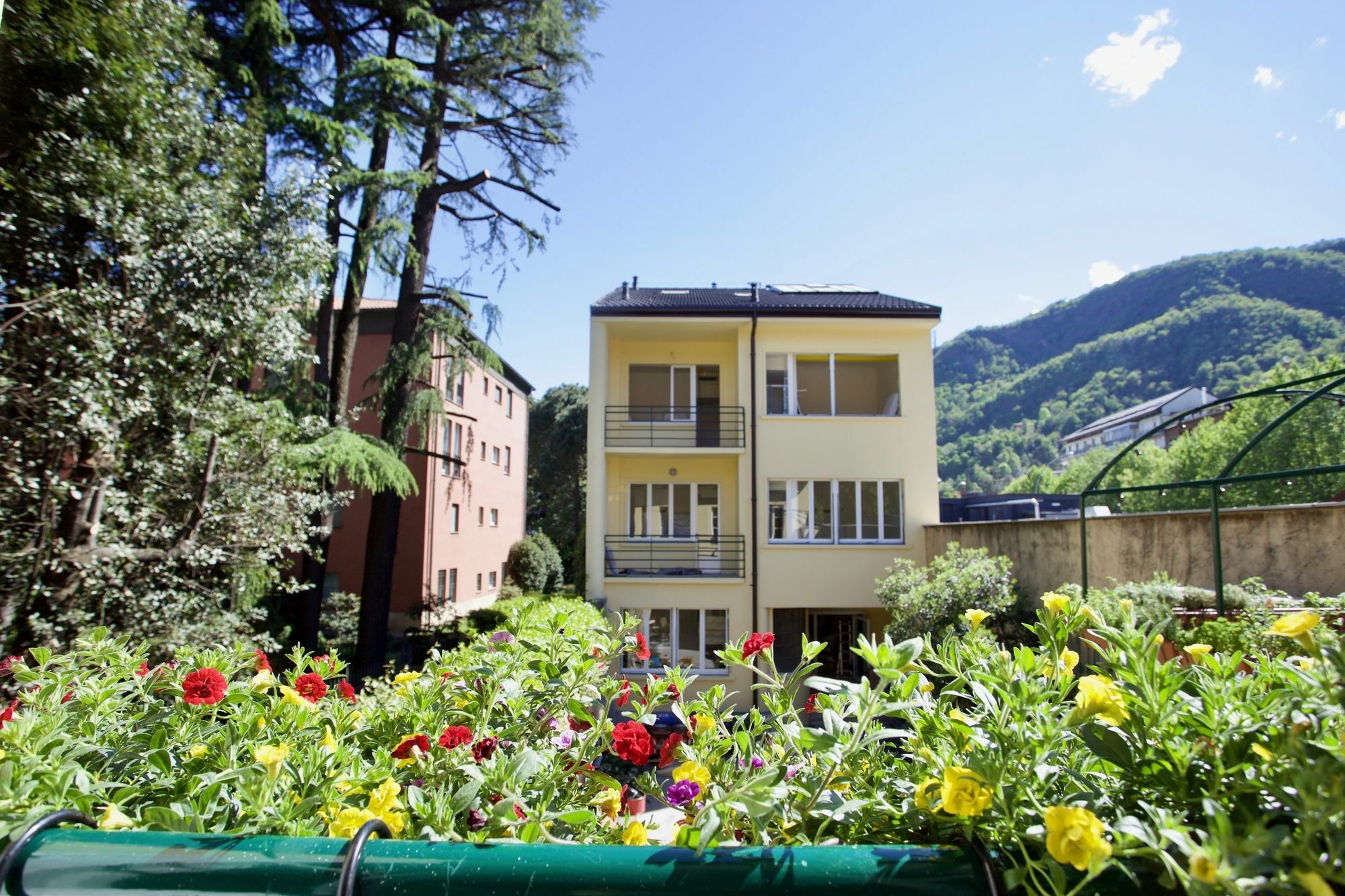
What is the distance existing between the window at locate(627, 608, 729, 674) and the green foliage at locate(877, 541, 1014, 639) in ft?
A: 13.9

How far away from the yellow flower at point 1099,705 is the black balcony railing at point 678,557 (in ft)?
46.7

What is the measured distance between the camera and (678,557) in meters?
15.7

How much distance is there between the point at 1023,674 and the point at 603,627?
125 centimetres

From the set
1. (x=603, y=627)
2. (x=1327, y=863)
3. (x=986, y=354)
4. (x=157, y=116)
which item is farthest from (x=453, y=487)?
(x=986, y=354)

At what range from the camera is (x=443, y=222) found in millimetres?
15570

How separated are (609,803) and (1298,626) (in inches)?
46.4

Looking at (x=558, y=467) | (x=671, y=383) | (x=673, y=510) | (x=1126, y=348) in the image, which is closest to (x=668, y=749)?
(x=673, y=510)

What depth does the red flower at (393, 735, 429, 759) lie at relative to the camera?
1.39m

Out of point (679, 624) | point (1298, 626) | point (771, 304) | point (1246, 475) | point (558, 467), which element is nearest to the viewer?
point (1298, 626)

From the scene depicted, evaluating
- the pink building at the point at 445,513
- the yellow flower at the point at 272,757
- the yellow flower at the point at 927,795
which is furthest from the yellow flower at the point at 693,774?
the pink building at the point at 445,513

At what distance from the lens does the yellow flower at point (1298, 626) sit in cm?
86

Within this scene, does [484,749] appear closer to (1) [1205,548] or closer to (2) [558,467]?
(1) [1205,548]

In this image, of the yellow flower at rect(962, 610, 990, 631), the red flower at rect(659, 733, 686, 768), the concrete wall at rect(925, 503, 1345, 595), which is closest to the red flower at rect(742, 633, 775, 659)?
the red flower at rect(659, 733, 686, 768)

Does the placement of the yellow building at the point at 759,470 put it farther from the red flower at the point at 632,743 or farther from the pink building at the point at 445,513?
the red flower at the point at 632,743
